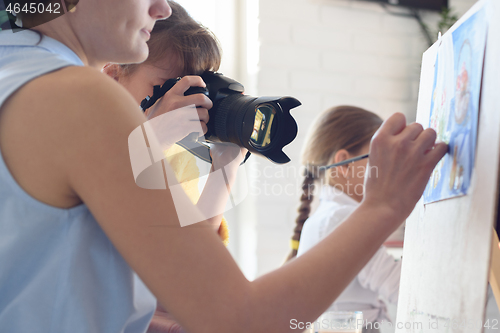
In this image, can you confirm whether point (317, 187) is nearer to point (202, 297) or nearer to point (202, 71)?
point (202, 71)

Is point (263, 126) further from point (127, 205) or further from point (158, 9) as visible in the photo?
point (127, 205)

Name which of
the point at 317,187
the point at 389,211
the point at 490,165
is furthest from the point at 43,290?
the point at 317,187

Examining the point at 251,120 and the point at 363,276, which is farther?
the point at 363,276

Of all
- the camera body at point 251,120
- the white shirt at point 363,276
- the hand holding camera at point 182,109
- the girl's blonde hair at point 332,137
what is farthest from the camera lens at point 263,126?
the girl's blonde hair at point 332,137

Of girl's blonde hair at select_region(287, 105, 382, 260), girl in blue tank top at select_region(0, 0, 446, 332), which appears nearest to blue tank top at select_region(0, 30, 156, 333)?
girl in blue tank top at select_region(0, 0, 446, 332)

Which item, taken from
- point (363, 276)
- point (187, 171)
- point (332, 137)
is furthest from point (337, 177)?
point (187, 171)

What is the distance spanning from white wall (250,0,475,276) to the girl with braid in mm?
120

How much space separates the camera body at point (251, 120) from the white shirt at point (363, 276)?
0.52 m

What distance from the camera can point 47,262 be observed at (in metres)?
0.37

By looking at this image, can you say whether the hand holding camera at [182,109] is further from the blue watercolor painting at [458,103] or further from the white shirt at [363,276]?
the white shirt at [363,276]

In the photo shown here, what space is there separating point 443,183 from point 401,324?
0.22m

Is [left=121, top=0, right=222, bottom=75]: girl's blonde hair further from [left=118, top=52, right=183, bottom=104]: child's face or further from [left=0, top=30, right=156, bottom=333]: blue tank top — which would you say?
[left=0, top=30, right=156, bottom=333]: blue tank top

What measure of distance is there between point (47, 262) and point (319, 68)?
126cm

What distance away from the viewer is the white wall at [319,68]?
1.41 meters
